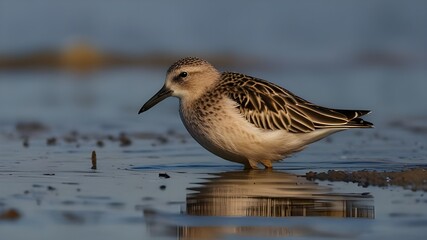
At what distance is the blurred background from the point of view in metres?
14.5

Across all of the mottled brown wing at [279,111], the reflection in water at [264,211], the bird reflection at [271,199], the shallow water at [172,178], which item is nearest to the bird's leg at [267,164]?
the shallow water at [172,178]

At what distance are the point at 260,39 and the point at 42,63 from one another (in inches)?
178

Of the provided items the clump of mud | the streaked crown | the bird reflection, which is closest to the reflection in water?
the bird reflection

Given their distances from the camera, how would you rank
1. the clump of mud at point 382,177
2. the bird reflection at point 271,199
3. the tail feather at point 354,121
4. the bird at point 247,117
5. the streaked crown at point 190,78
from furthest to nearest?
the streaked crown at point 190,78, the tail feather at point 354,121, the bird at point 247,117, the clump of mud at point 382,177, the bird reflection at point 271,199

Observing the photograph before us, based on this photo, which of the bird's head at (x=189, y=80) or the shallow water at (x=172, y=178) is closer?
the shallow water at (x=172, y=178)

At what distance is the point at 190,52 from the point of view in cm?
1936

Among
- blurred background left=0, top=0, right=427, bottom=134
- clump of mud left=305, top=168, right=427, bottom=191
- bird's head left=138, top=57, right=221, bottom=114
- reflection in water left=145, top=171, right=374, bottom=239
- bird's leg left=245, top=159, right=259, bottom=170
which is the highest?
blurred background left=0, top=0, right=427, bottom=134

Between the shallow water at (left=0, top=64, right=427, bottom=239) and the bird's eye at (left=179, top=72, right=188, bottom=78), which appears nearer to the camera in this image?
the shallow water at (left=0, top=64, right=427, bottom=239)

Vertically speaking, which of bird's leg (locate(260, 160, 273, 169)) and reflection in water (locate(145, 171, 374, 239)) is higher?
bird's leg (locate(260, 160, 273, 169))

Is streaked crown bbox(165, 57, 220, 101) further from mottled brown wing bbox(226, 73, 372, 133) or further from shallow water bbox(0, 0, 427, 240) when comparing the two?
shallow water bbox(0, 0, 427, 240)

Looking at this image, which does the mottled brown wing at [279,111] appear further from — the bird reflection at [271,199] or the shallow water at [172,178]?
the bird reflection at [271,199]

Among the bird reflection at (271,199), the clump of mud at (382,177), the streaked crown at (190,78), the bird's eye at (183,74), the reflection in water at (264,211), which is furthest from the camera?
the bird's eye at (183,74)

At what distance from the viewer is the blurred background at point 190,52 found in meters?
14.5

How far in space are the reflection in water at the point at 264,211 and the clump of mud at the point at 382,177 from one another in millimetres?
229
